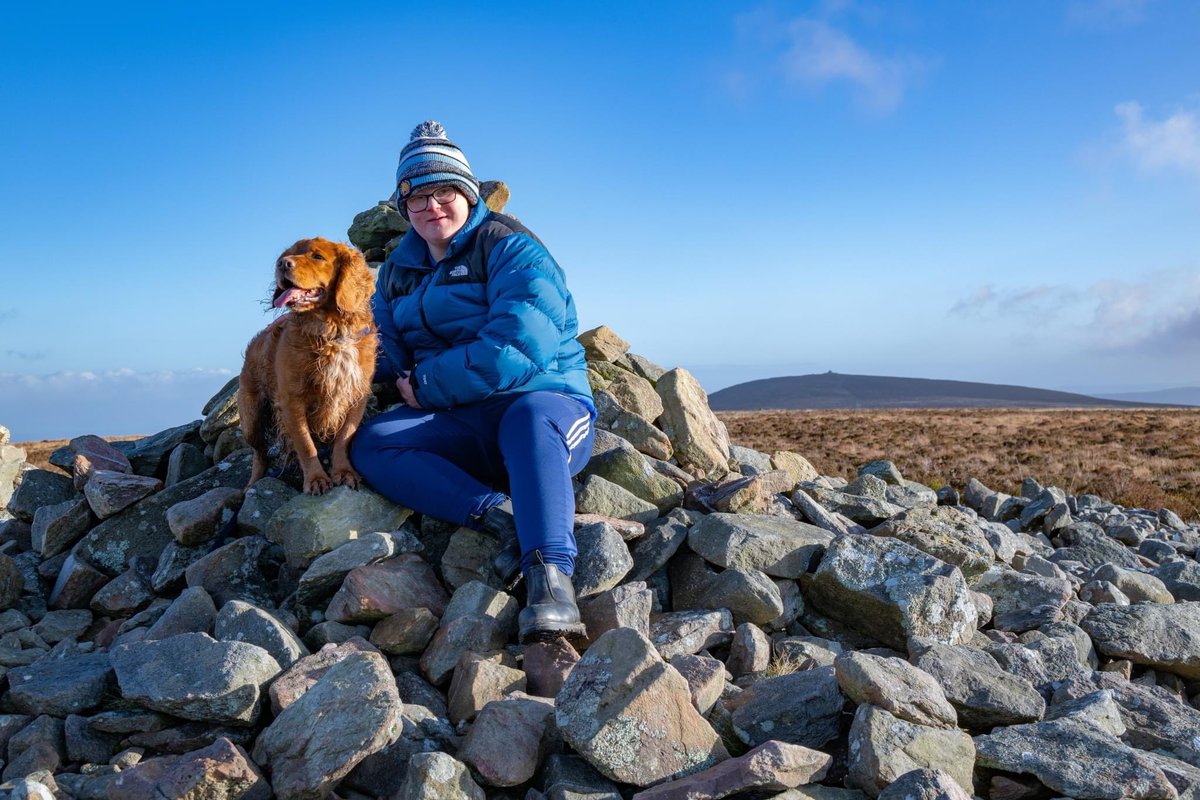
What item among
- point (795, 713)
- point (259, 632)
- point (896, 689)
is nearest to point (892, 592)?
point (896, 689)

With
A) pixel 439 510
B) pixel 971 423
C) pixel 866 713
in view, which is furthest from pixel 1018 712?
pixel 971 423

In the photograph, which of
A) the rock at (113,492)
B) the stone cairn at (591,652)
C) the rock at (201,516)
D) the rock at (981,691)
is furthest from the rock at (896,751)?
the rock at (113,492)

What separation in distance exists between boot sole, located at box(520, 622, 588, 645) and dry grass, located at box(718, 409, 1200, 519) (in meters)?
15.7

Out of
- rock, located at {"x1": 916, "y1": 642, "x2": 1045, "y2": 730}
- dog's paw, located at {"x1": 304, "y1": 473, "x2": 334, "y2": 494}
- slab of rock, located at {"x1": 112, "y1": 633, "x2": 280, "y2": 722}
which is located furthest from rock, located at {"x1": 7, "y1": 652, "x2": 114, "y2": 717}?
rock, located at {"x1": 916, "y1": 642, "x2": 1045, "y2": 730}

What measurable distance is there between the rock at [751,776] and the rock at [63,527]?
533cm

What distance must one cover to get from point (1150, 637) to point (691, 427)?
3761mm

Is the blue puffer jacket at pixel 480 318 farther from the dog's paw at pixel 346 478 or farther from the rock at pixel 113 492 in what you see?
the rock at pixel 113 492

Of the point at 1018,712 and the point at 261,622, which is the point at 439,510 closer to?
the point at 261,622

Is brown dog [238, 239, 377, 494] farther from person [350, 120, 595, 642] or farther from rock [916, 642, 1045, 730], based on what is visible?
rock [916, 642, 1045, 730]

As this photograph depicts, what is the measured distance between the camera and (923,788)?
284 cm

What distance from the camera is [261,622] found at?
13.7 ft

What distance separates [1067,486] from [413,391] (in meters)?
18.6

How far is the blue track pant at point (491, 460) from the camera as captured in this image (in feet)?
14.9

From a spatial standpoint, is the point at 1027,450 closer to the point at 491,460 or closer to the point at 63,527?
the point at 491,460
